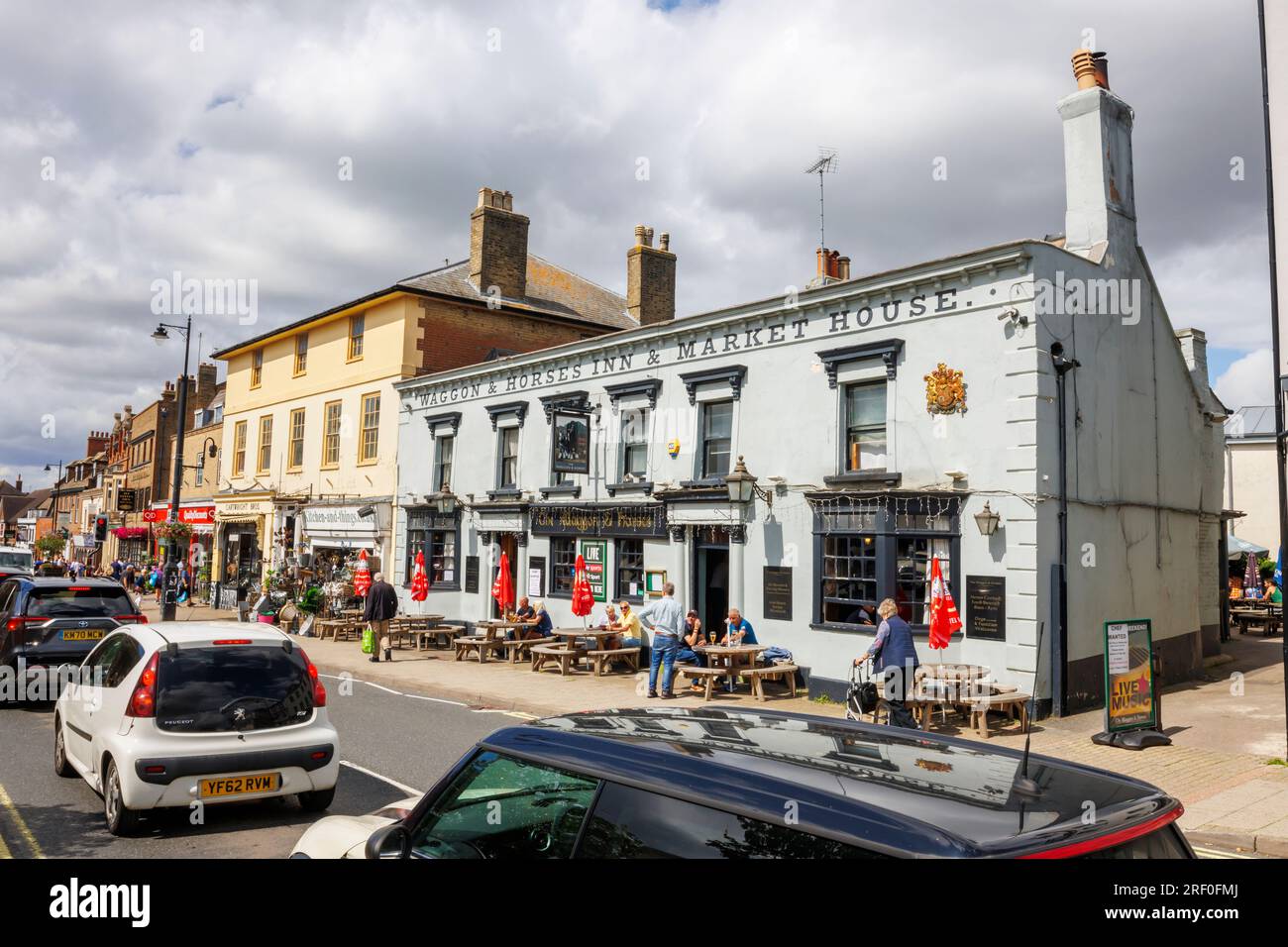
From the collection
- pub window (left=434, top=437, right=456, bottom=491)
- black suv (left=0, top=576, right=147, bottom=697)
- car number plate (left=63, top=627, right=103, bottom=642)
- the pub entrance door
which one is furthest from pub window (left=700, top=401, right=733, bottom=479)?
car number plate (left=63, top=627, right=103, bottom=642)

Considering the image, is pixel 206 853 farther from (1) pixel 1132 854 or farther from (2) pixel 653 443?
(2) pixel 653 443

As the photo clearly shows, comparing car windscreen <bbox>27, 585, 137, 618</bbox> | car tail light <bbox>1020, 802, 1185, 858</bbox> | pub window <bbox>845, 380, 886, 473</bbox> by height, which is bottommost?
car windscreen <bbox>27, 585, 137, 618</bbox>

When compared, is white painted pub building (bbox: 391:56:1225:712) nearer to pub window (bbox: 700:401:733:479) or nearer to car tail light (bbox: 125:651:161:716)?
pub window (bbox: 700:401:733:479)

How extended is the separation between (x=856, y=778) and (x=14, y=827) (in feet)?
23.1

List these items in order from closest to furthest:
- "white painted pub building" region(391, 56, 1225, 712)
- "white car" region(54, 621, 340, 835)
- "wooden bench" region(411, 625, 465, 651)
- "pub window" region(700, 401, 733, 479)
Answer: "white car" region(54, 621, 340, 835), "white painted pub building" region(391, 56, 1225, 712), "pub window" region(700, 401, 733, 479), "wooden bench" region(411, 625, 465, 651)

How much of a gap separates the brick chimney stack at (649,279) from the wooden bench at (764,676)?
1716 centimetres

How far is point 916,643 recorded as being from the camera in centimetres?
1403

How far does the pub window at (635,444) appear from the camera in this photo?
19266mm

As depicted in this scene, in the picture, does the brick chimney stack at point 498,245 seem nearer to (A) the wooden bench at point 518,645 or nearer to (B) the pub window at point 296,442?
(B) the pub window at point 296,442

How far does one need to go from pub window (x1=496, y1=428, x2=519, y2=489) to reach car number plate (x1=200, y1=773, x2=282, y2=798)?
15455 millimetres

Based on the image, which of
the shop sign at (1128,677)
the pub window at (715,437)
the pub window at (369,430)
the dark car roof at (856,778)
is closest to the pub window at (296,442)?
the pub window at (369,430)

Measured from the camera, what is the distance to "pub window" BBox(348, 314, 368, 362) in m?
28.7

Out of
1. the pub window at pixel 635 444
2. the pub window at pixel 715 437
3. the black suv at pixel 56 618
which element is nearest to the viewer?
the black suv at pixel 56 618
